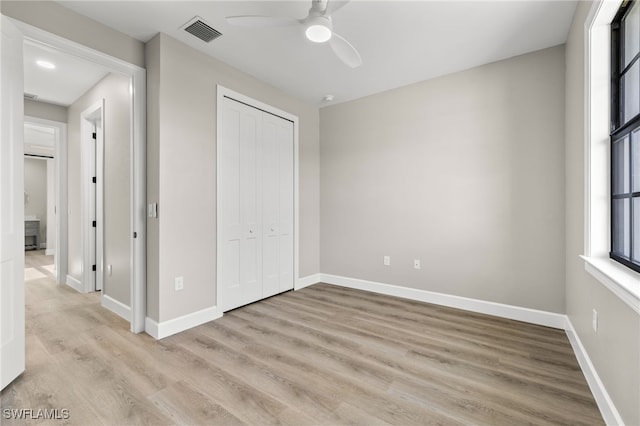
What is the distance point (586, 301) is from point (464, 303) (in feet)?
4.33

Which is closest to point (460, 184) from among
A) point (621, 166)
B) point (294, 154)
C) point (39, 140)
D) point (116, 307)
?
point (621, 166)

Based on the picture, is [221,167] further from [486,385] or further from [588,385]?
[588,385]

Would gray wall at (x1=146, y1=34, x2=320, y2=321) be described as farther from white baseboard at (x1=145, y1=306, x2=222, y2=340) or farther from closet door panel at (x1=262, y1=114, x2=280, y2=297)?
closet door panel at (x1=262, y1=114, x2=280, y2=297)

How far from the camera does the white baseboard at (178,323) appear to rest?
2.48 metres

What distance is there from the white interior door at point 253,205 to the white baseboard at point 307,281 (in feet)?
0.44

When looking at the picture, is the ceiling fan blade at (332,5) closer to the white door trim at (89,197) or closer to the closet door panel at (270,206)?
the closet door panel at (270,206)

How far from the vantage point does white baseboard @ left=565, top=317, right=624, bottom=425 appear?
1.42 m

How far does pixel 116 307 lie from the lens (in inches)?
121

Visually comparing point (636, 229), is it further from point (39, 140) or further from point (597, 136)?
point (39, 140)

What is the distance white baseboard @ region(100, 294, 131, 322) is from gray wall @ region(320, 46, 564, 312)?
2.56 meters

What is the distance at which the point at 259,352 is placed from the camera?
7.35ft

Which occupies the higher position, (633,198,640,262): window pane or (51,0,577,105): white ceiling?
(51,0,577,105): white ceiling

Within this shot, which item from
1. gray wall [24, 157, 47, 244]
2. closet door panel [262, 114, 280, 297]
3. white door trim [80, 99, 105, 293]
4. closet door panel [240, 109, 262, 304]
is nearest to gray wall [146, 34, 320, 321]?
closet door panel [240, 109, 262, 304]

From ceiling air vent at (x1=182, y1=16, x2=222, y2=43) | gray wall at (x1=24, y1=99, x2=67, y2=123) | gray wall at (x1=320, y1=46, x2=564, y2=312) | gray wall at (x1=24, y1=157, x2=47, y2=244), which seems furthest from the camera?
gray wall at (x1=24, y1=157, x2=47, y2=244)
